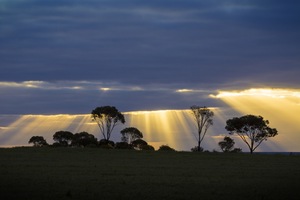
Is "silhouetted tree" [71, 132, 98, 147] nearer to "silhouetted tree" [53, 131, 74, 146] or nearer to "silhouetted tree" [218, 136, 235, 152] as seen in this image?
"silhouetted tree" [53, 131, 74, 146]

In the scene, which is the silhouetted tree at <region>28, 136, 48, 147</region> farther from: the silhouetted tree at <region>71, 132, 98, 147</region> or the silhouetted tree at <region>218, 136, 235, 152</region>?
the silhouetted tree at <region>218, 136, 235, 152</region>

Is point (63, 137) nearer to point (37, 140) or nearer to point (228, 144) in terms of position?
point (37, 140)

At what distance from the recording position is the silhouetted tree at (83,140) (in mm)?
117863

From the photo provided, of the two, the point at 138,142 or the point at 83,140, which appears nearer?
the point at 83,140

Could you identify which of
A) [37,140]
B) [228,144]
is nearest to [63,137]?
[37,140]

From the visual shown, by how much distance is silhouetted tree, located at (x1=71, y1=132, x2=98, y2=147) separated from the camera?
4640 inches

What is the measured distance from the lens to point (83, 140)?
Result: 122 metres

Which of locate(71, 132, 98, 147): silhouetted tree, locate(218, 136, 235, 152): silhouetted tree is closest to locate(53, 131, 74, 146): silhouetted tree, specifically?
locate(71, 132, 98, 147): silhouetted tree

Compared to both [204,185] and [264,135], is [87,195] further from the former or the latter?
[264,135]

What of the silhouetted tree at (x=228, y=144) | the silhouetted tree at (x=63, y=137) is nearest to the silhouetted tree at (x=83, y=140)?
the silhouetted tree at (x=63, y=137)

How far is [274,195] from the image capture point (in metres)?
25.1

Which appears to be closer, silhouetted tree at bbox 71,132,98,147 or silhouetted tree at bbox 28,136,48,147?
silhouetted tree at bbox 71,132,98,147

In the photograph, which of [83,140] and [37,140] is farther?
[37,140]

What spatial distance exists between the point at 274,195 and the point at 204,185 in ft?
17.3
